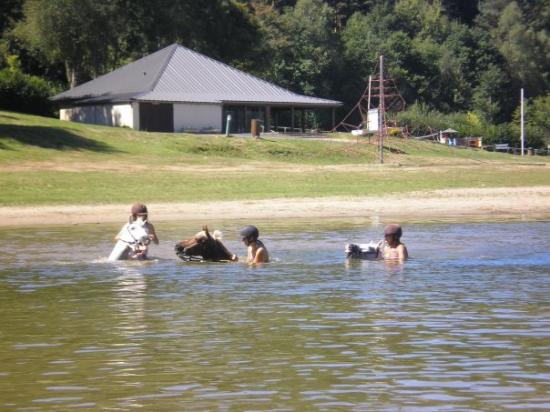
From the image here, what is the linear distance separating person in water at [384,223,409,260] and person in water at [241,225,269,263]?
1.92m

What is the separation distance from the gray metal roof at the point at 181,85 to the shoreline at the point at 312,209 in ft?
103

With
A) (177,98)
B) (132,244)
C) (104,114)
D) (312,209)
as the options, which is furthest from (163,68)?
(132,244)

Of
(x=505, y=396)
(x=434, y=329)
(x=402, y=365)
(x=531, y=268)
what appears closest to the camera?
(x=505, y=396)

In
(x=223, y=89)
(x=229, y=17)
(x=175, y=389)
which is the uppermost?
(x=229, y=17)

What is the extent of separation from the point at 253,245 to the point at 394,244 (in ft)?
7.17

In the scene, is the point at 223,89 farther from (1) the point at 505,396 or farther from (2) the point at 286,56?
(1) the point at 505,396

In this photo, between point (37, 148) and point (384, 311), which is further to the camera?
point (37, 148)

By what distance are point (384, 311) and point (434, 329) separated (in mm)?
1253

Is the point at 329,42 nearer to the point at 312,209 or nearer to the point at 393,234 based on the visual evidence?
the point at 312,209

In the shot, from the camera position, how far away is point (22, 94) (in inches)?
2366

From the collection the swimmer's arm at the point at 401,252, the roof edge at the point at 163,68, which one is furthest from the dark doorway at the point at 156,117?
the swimmer's arm at the point at 401,252

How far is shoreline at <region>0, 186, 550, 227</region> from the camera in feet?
85.7

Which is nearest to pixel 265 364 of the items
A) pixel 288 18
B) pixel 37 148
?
pixel 37 148

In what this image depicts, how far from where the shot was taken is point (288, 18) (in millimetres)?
102688
